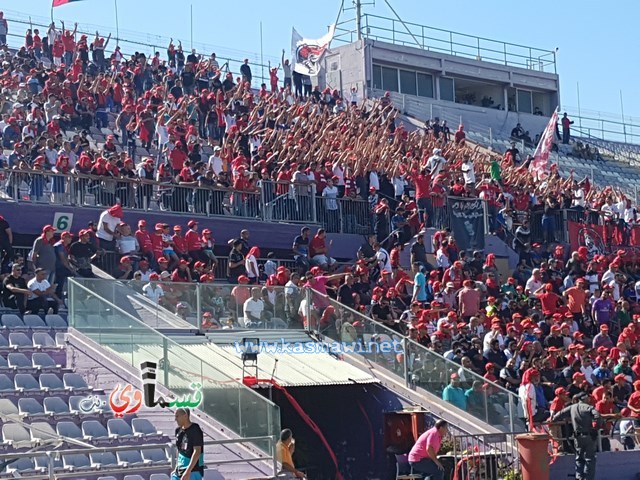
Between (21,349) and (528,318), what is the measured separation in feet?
34.4

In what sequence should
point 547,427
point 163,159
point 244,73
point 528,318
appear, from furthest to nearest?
point 244,73, point 163,159, point 528,318, point 547,427

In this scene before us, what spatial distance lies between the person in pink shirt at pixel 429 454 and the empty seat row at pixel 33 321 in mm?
5497

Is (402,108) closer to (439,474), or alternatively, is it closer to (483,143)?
(483,143)

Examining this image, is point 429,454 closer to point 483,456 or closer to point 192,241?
point 483,456

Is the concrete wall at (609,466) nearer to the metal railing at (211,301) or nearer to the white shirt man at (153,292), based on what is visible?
the metal railing at (211,301)

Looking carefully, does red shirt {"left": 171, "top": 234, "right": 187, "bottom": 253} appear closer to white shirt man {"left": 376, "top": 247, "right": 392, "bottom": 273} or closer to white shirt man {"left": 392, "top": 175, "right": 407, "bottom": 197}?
white shirt man {"left": 376, "top": 247, "right": 392, "bottom": 273}

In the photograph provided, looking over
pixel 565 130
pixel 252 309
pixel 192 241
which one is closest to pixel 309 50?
pixel 565 130

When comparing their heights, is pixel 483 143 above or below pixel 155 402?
above

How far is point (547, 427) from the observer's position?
20438 millimetres

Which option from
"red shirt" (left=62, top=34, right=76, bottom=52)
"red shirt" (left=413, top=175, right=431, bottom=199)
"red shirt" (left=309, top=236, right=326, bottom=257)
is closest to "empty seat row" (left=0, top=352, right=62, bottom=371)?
"red shirt" (left=309, top=236, right=326, bottom=257)

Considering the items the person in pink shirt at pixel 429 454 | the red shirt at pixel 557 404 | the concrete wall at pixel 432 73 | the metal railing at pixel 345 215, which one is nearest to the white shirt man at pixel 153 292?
the person in pink shirt at pixel 429 454

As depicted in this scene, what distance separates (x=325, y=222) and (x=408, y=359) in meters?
7.24

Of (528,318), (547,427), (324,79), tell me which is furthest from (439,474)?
(324,79)

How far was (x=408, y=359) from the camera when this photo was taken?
841 inches
